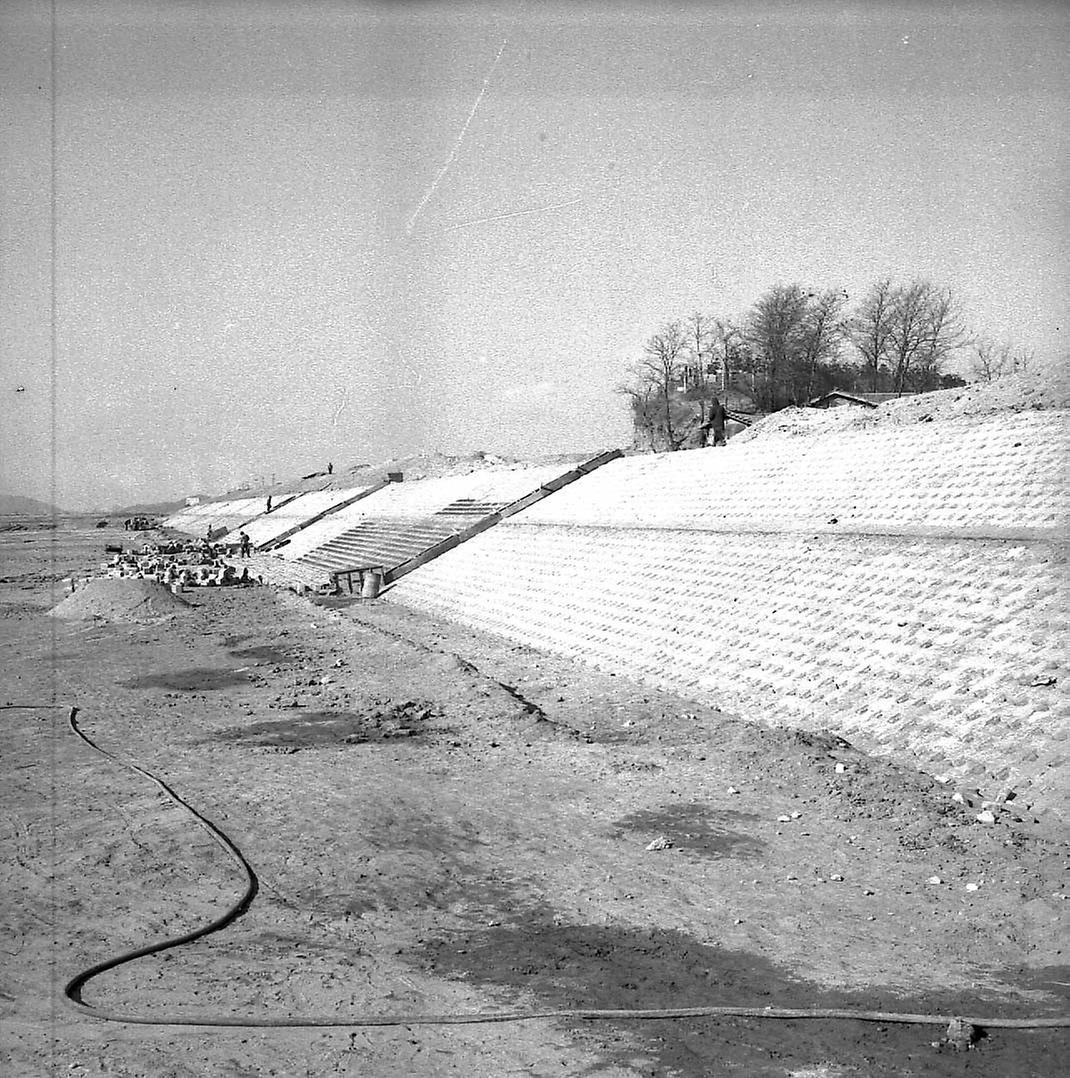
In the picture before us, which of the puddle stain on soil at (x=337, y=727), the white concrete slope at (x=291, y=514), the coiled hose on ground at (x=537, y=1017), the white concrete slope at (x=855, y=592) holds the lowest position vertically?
the white concrete slope at (x=291, y=514)

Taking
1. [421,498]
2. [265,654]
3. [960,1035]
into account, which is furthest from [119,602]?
[960,1035]

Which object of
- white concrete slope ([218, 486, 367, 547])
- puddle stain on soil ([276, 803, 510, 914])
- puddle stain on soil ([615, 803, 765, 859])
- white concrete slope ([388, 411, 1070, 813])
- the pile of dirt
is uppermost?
the pile of dirt

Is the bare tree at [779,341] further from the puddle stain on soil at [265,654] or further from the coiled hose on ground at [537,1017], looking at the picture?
the coiled hose on ground at [537,1017]

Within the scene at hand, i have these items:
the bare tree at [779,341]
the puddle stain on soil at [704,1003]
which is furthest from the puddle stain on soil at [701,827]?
the bare tree at [779,341]

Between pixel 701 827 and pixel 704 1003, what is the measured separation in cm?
279

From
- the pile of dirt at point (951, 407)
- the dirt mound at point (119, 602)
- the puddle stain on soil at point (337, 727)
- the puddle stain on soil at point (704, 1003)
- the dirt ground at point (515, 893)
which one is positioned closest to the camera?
the puddle stain on soil at point (704, 1003)

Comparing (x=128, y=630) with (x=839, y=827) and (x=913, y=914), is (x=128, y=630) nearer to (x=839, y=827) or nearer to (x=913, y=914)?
(x=839, y=827)

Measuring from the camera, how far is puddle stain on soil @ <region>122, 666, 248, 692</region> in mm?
14094

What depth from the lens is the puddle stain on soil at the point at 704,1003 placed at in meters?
4.50

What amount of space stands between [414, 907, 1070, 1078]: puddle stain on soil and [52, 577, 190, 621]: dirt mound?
1704 centimetres

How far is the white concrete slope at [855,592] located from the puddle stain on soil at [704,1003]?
3.15 meters

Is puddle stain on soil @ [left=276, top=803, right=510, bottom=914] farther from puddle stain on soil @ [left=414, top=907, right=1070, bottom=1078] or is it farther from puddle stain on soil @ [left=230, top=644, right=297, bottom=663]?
puddle stain on soil @ [left=230, top=644, right=297, bottom=663]

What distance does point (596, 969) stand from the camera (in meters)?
5.49

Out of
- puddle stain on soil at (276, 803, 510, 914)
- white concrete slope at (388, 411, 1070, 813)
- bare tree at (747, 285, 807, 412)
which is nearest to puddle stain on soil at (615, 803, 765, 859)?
puddle stain on soil at (276, 803, 510, 914)
